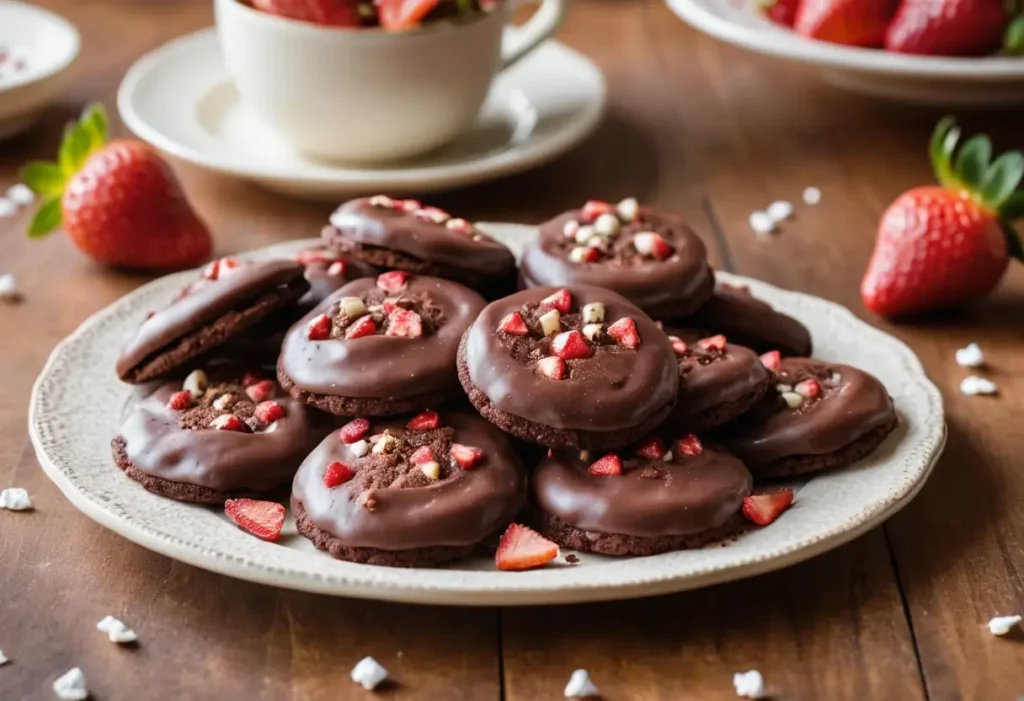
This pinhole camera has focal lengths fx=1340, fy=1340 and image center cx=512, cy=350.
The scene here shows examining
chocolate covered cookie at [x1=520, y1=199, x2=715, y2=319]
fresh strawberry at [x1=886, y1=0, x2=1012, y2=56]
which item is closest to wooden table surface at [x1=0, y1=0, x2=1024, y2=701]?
chocolate covered cookie at [x1=520, y1=199, x2=715, y2=319]

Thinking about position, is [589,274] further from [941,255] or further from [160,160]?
[160,160]

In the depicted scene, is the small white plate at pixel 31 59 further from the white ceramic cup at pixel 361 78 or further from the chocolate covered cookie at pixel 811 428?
the chocolate covered cookie at pixel 811 428

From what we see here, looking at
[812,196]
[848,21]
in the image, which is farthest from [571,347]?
[848,21]

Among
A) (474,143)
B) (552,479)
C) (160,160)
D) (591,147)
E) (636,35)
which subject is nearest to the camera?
(552,479)

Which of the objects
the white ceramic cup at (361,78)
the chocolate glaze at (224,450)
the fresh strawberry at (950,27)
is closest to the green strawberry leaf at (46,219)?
the white ceramic cup at (361,78)

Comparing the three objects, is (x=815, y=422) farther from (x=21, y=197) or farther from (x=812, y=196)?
(x=21, y=197)

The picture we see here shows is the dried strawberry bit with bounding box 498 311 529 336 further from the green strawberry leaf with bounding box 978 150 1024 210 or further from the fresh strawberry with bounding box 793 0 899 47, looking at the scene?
the fresh strawberry with bounding box 793 0 899 47

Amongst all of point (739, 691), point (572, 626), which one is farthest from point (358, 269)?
point (739, 691)
